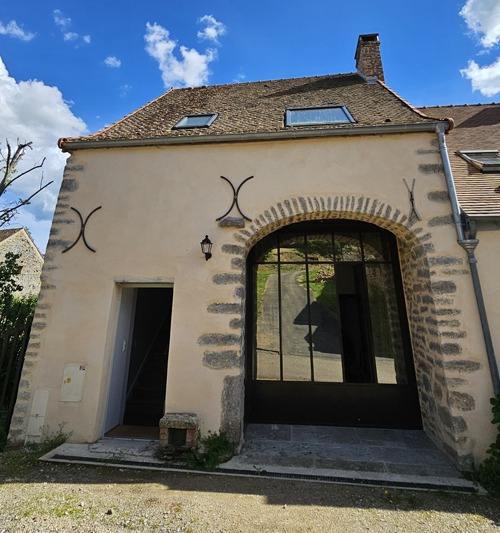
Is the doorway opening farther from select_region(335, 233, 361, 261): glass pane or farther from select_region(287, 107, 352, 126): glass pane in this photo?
select_region(287, 107, 352, 126): glass pane

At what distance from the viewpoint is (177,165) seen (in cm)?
438

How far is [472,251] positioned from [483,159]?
9.24 ft

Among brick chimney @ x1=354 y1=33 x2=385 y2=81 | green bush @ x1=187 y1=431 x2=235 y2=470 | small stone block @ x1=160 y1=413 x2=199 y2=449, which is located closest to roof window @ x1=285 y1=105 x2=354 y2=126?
brick chimney @ x1=354 y1=33 x2=385 y2=81

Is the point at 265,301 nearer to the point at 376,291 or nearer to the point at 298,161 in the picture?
the point at 376,291

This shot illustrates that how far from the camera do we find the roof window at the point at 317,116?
4727mm

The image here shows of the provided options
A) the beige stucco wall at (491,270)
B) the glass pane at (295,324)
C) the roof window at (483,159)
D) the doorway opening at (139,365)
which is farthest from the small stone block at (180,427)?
the roof window at (483,159)

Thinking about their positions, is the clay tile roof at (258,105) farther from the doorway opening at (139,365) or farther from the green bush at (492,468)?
the green bush at (492,468)

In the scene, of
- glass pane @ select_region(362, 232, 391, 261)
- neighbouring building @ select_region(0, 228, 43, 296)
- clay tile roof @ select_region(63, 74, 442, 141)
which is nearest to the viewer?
clay tile roof @ select_region(63, 74, 442, 141)

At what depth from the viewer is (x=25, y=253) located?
14273mm

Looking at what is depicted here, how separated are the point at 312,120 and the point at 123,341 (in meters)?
5.12

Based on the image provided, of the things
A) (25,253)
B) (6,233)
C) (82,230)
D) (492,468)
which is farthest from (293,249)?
(6,233)

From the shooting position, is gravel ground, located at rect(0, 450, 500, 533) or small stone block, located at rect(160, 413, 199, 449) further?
small stone block, located at rect(160, 413, 199, 449)

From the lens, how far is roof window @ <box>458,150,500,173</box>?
457 cm

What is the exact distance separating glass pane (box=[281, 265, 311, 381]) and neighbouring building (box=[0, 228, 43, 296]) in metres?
14.3
